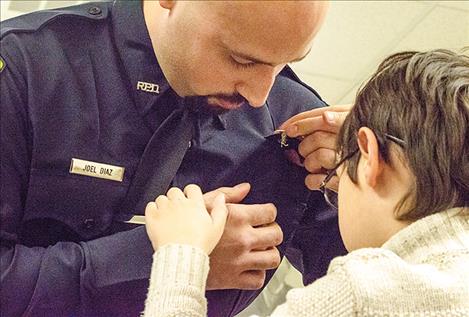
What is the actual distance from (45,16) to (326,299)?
2.00 ft

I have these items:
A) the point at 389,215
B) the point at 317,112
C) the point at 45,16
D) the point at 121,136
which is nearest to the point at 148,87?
the point at 121,136

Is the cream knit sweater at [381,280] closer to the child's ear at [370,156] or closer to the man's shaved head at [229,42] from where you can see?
the child's ear at [370,156]

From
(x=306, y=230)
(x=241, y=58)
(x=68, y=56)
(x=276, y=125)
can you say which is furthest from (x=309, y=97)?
(x=68, y=56)

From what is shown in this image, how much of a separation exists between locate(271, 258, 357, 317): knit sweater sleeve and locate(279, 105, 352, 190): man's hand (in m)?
0.35

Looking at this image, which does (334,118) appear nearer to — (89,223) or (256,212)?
(256,212)

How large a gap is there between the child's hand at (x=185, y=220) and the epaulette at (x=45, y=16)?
1.02ft

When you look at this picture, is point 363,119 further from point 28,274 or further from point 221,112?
point 28,274

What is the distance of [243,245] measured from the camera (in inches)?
46.3

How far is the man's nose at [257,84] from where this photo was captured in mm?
1140

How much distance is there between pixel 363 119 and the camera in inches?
45.1

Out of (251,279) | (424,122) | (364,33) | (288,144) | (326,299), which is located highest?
(424,122)

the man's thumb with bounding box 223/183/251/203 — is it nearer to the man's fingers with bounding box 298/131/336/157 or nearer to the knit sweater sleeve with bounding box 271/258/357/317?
the man's fingers with bounding box 298/131/336/157

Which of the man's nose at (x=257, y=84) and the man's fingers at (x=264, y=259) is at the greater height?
the man's nose at (x=257, y=84)

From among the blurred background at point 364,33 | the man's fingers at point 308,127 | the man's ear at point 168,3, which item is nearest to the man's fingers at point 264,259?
the man's fingers at point 308,127
